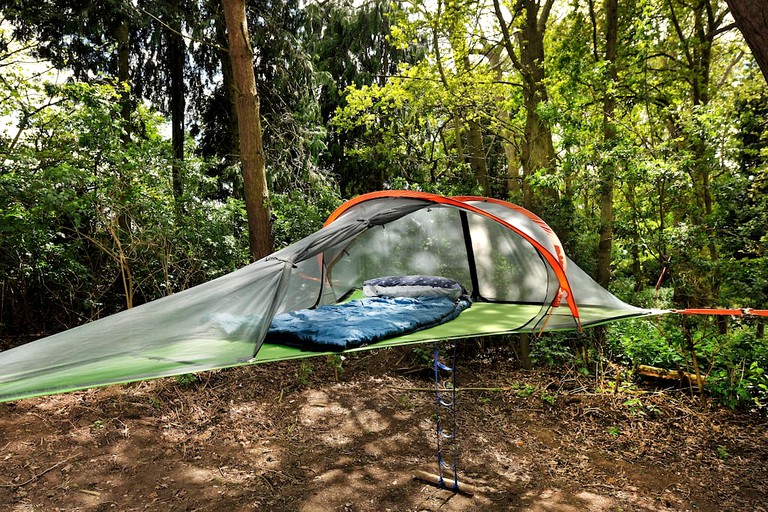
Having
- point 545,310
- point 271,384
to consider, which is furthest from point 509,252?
point 271,384

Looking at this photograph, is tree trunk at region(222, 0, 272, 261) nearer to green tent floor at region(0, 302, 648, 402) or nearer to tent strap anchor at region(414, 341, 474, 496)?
tent strap anchor at region(414, 341, 474, 496)

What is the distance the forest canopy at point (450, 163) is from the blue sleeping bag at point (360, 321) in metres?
1.47

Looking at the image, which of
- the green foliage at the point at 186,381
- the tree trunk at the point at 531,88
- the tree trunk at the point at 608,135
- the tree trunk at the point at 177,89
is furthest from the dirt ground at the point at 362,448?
the tree trunk at the point at 177,89

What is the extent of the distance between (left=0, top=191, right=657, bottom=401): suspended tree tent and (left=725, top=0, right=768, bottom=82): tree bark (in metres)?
1.07

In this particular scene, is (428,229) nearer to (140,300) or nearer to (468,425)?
(468,425)

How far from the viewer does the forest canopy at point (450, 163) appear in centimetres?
326

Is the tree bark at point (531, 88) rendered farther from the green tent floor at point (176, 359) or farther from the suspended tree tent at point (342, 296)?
the green tent floor at point (176, 359)

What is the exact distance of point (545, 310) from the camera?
236 centimetres

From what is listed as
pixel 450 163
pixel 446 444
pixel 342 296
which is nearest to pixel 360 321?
pixel 342 296

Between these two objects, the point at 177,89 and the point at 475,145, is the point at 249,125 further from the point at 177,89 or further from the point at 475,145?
the point at 177,89

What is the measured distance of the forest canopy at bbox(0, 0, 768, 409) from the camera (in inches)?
128

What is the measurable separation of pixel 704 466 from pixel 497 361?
69.9 inches

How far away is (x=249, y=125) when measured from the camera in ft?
12.7

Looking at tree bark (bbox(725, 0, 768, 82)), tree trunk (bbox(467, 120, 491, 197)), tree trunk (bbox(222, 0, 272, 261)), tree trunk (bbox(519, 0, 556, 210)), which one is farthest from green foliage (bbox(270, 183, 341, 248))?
tree bark (bbox(725, 0, 768, 82))
